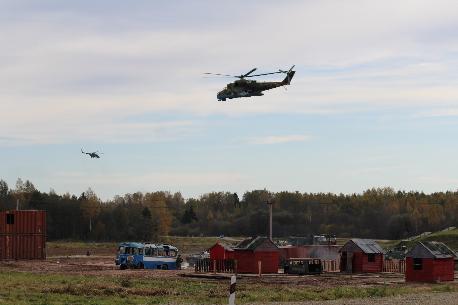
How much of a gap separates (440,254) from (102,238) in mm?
99528

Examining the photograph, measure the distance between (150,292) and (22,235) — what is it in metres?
42.2

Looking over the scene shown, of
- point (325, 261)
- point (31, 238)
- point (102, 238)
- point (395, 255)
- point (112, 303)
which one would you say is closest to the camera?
point (112, 303)

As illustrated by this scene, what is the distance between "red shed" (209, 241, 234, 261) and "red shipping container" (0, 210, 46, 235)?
1930cm

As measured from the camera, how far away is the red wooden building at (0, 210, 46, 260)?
76562mm

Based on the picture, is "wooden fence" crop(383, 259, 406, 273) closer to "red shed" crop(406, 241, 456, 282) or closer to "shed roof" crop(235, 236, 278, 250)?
"shed roof" crop(235, 236, 278, 250)

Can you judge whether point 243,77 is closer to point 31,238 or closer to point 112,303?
point 112,303

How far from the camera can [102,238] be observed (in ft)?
488

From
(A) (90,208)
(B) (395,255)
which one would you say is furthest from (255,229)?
(B) (395,255)

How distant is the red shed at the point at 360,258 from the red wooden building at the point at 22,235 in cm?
2875

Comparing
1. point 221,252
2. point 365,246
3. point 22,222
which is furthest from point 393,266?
point 22,222

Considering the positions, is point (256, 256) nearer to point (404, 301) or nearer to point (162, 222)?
point (404, 301)

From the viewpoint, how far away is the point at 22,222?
255ft

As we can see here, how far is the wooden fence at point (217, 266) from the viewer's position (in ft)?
209

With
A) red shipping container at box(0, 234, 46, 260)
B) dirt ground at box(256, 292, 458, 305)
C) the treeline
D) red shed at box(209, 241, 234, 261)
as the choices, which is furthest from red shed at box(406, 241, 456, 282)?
the treeline
